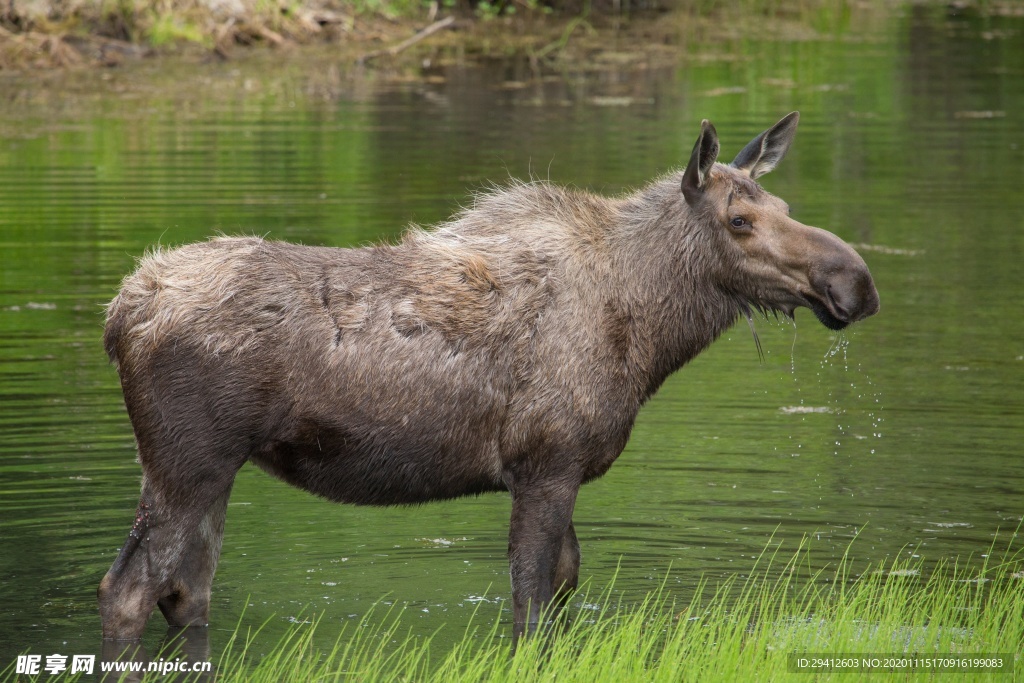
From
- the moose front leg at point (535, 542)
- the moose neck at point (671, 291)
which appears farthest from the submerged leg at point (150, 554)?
the moose neck at point (671, 291)

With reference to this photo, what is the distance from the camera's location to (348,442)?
6289 millimetres

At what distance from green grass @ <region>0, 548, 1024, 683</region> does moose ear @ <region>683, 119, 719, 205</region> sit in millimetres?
1647

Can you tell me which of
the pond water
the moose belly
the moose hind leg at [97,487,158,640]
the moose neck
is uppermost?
the moose neck

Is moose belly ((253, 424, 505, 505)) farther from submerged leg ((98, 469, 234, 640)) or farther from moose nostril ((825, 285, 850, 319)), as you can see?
moose nostril ((825, 285, 850, 319))

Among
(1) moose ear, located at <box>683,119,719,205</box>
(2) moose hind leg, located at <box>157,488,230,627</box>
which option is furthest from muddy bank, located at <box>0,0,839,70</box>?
(1) moose ear, located at <box>683,119,719,205</box>

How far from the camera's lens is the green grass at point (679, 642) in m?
5.83

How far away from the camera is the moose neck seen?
6.64 m

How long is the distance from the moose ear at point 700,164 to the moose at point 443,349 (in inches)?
0.4

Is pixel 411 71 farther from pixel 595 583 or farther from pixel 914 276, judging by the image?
pixel 595 583

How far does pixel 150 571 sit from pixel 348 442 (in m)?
0.95

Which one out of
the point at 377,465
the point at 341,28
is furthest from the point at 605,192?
the point at 341,28

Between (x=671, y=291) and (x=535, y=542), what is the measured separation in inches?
47.7

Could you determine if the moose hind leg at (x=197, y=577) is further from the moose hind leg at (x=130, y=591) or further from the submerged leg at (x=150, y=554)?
the moose hind leg at (x=130, y=591)

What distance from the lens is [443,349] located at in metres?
6.39
